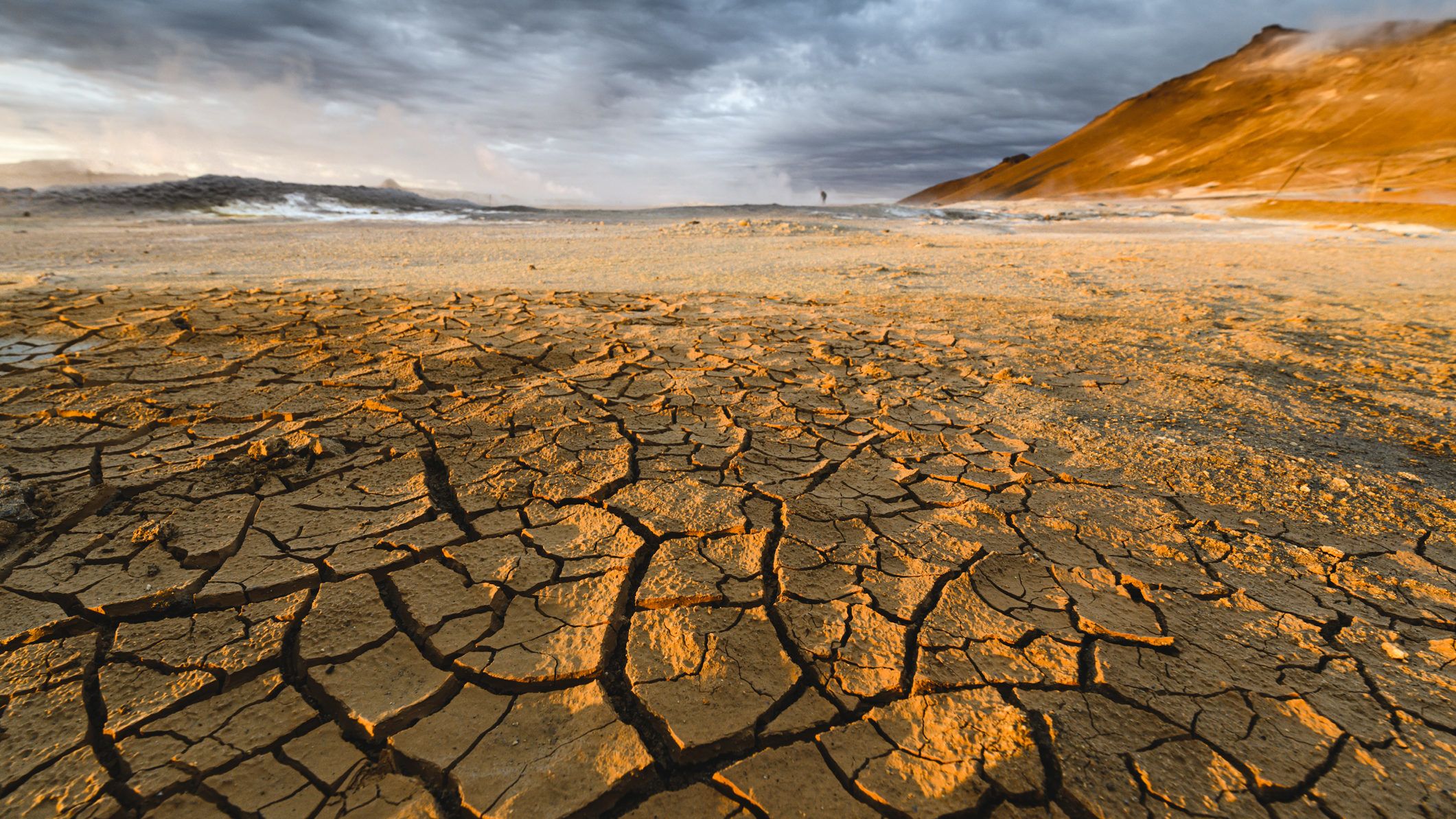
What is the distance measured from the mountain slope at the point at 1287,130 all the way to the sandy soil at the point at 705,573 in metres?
34.2

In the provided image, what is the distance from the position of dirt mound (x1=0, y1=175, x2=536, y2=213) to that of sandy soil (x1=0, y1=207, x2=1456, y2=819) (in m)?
19.5

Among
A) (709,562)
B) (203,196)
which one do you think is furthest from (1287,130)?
(203,196)

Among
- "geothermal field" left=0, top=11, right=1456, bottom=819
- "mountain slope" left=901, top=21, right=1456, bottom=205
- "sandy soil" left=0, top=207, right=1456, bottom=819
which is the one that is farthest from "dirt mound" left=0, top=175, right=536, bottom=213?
"mountain slope" left=901, top=21, right=1456, bottom=205

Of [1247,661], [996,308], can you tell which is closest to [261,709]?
[1247,661]

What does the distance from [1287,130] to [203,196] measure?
7366cm

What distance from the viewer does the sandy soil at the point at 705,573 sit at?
3.79ft

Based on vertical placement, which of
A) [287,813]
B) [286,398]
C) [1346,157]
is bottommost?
[287,813]

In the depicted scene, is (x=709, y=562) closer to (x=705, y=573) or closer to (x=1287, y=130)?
(x=705, y=573)

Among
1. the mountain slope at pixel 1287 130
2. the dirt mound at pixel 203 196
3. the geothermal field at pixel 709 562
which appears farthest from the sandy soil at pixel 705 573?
the mountain slope at pixel 1287 130

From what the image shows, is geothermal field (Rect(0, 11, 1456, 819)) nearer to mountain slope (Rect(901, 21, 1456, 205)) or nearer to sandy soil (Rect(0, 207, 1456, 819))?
sandy soil (Rect(0, 207, 1456, 819))

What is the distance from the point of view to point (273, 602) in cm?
154

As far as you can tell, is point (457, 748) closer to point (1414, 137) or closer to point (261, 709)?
point (261, 709)

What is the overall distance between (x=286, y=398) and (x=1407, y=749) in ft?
12.4

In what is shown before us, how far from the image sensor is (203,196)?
63.5ft
